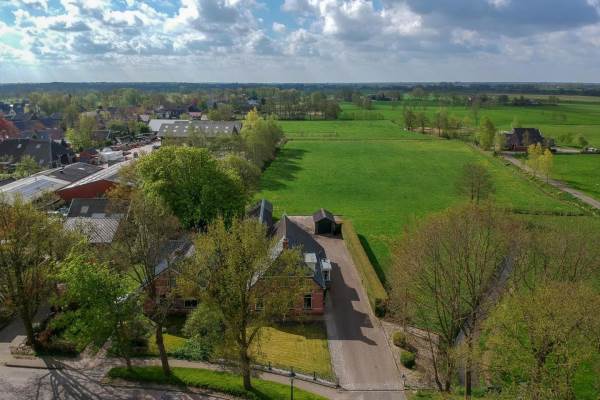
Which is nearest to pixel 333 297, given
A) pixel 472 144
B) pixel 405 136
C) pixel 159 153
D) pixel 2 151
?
pixel 159 153

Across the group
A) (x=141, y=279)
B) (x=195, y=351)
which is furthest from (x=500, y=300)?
(x=141, y=279)

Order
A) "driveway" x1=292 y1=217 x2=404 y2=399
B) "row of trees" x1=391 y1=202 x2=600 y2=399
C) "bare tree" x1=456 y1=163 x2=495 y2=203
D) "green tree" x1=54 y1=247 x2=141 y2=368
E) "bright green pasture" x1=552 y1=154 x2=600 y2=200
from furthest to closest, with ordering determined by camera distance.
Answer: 1. "bright green pasture" x1=552 y1=154 x2=600 y2=200
2. "bare tree" x1=456 y1=163 x2=495 y2=203
3. "driveway" x1=292 y1=217 x2=404 y2=399
4. "green tree" x1=54 y1=247 x2=141 y2=368
5. "row of trees" x1=391 y1=202 x2=600 y2=399

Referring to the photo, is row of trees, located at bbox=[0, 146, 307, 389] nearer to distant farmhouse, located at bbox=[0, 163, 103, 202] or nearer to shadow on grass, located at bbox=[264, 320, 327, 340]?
shadow on grass, located at bbox=[264, 320, 327, 340]

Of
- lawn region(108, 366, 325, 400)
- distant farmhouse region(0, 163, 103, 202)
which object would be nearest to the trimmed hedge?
lawn region(108, 366, 325, 400)

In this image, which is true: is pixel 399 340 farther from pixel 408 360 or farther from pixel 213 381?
pixel 213 381

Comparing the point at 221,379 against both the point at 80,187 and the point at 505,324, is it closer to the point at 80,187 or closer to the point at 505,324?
the point at 505,324

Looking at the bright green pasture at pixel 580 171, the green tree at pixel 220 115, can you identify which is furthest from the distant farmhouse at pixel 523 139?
the green tree at pixel 220 115
